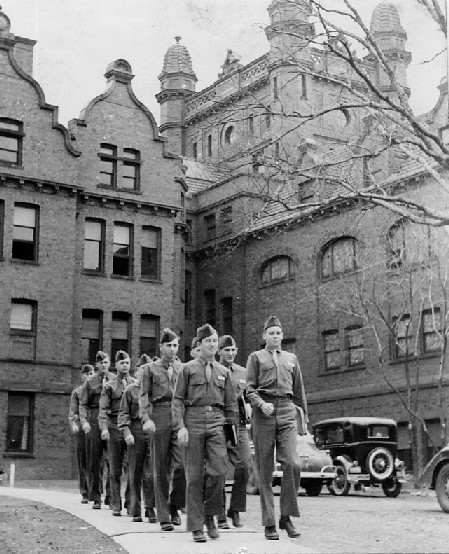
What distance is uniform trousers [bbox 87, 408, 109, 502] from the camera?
51.1ft

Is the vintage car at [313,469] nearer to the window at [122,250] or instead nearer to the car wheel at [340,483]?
the car wheel at [340,483]

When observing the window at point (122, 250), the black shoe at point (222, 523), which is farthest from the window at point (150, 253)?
the black shoe at point (222, 523)

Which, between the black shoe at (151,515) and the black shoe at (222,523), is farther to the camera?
the black shoe at (151,515)

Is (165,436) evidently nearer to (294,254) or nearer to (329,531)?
(329,531)

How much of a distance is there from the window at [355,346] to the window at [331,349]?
0.63 m

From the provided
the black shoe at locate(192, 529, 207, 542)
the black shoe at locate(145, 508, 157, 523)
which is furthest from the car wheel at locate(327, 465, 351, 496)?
the black shoe at locate(192, 529, 207, 542)

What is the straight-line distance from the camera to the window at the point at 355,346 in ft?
118

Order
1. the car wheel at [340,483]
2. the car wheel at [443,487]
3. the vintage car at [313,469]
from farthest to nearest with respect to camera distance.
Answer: the car wheel at [340,483]
the vintage car at [313,469]
the car wheel at [443,487]

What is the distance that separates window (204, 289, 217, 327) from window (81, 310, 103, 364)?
8088 millimetres

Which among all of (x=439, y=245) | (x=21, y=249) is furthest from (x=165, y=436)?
(x=21, y=249)

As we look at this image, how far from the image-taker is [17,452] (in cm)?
3244

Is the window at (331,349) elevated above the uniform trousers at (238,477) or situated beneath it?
elevated above

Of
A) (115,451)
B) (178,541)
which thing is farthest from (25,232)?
(178,541)

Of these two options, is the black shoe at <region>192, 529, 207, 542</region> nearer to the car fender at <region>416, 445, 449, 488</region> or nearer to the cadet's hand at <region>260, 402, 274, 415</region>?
the cadet's hand at <region>260, 402, 274, 415</region>
